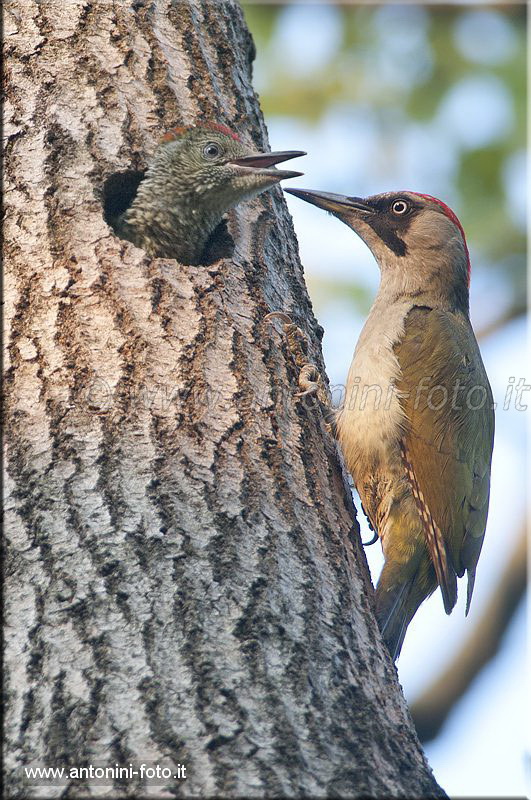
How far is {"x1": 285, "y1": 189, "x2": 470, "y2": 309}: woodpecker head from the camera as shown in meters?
4.92

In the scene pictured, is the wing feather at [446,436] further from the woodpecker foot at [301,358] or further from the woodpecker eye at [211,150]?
the woodpecker eye at [211,150]

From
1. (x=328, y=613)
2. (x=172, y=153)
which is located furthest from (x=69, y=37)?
(x=328, y=613)

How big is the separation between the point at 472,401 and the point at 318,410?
4.06ft

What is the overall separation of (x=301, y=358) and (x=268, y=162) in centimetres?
105

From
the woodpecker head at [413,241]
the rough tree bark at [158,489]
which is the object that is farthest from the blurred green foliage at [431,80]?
the rough tree bark at [158,489]

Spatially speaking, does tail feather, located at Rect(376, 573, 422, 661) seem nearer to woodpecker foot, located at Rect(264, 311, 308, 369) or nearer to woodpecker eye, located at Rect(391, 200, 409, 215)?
woodpecker foot, located at Rect(264, 311, 308, 369)

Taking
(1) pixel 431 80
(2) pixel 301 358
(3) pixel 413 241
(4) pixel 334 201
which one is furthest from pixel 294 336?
(1) pixel 431 80

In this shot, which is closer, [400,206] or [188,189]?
[188,189]

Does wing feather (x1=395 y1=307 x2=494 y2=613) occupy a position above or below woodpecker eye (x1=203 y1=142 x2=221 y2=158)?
below

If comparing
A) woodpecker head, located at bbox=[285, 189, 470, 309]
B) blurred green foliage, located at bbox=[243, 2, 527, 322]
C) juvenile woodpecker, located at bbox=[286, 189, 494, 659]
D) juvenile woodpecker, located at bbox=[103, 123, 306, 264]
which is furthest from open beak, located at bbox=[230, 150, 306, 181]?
blurred green foliage, located at bbox=[243, 2, 527, 322]

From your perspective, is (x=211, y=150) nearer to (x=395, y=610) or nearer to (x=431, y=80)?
(x=395, y=610)

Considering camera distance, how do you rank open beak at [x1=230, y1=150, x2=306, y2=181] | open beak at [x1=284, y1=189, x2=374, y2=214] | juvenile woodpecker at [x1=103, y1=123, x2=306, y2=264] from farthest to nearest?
open beak at [x1=284, y1=189, x2=374, y2=214] → open beak at [x1=230, y1=150, x2=306, y2=181] → juvenile woodpecker at [x1=103, y1=123, x2=306, y2=264]

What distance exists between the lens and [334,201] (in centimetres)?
485

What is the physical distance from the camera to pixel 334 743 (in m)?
2.25
